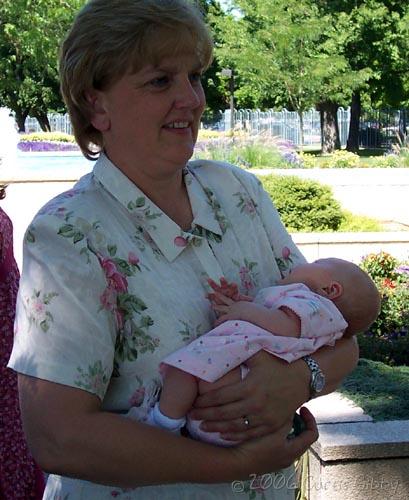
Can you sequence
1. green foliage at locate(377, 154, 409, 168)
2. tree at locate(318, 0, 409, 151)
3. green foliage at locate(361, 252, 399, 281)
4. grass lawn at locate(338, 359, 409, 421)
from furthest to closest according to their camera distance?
1. tree at locate(318, 0, 409, 151)
2. green foliage at locate(377, 154, 409, 168)
3. green foliage at locate(361, 252, 399, 281)
4. grass lawn at locate(338, 359, 409, 421)

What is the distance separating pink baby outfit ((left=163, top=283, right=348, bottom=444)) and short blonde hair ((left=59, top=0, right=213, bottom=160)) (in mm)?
632

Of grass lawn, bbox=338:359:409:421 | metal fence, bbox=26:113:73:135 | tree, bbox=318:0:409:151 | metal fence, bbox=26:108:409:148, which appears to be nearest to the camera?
grass lawn, bbox=338:359:409:421

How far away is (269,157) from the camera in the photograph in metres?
16.4

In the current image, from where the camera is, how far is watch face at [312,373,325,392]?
77.4 inches

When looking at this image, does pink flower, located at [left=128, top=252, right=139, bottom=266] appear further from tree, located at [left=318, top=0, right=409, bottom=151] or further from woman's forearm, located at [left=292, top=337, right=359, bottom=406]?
tree, located at [left=318, top=0, right=409, bottom=151]

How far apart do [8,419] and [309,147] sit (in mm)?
46081

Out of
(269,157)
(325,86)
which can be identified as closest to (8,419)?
(269,157)

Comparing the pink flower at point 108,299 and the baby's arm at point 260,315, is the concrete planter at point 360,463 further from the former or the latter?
the pink flower at point 108,299

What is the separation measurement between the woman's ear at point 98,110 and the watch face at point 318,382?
2.54ft

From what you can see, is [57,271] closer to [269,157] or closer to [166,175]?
[166,175]

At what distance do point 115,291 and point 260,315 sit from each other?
0.34 metres

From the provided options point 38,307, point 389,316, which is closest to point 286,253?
point 38,307

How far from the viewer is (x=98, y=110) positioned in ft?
6.67

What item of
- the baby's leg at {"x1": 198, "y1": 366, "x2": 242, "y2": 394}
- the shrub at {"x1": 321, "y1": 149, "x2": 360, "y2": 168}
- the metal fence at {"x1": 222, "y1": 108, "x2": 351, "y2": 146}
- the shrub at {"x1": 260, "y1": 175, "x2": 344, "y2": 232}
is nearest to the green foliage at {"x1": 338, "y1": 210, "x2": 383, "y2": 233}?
the shrub at {"x1": 260, "y1": 175, "x2": 344, "y2": 232}
